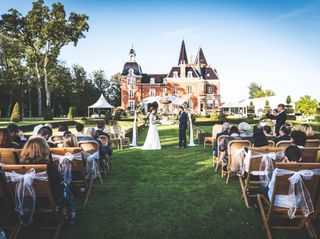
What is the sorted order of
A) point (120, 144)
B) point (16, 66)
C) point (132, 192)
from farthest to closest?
point (16, 66) < point (120, 144) < point (132, 192)

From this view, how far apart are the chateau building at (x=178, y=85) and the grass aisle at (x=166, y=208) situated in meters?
47.4

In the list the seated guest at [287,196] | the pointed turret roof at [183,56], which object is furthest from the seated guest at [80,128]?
the pointed turret roof at [183,56]

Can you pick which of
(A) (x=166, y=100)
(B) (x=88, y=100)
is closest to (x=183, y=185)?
(A) (x=166, y=100)

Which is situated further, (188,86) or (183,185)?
(188,86)

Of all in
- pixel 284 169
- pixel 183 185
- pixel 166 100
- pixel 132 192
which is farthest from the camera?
pixel 166 100

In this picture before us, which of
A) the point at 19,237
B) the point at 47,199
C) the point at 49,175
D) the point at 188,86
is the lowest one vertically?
the point at 19,237

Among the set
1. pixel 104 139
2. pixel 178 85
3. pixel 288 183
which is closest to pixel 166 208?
pixel 288 183

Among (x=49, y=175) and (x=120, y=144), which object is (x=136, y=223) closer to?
(x=49, y=175)

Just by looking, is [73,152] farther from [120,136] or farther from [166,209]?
[120,136]

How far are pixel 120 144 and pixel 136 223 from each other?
27.7 ft

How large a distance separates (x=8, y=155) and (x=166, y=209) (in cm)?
282

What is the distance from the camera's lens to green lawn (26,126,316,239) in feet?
13.1

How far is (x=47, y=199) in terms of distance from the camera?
3.84 m

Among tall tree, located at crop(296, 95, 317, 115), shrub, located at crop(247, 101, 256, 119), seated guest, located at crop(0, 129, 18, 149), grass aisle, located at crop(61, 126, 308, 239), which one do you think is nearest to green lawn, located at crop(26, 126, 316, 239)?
grass aisle, located at crop(61, 126, 308, 239)
